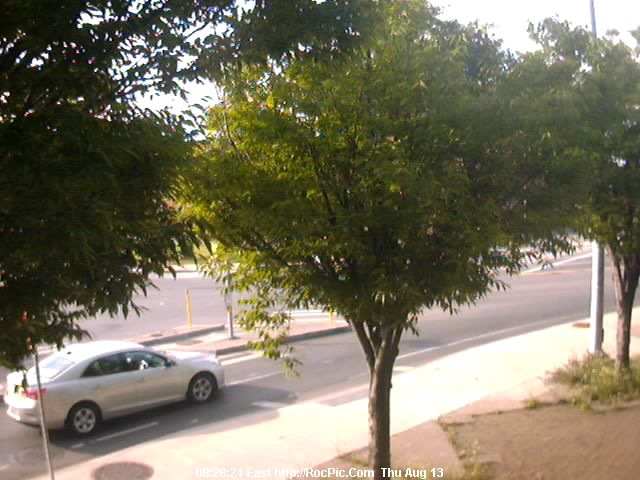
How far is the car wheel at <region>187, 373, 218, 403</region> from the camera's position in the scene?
9805 mm

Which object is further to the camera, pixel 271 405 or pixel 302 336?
pixel 302 336

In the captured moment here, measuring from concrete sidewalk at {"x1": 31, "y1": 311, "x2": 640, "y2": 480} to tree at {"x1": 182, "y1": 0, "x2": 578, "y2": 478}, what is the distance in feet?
7.70

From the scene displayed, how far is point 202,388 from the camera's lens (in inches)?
391

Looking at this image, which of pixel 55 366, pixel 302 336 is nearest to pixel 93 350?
pixel 55 366

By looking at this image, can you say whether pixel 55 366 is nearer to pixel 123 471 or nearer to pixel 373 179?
pixel 123 471

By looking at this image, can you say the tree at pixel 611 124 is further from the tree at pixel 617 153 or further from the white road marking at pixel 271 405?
the white road marking at pixel 271 405

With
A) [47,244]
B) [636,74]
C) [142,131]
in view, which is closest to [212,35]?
[142,131]

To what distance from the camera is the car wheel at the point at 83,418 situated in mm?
8398

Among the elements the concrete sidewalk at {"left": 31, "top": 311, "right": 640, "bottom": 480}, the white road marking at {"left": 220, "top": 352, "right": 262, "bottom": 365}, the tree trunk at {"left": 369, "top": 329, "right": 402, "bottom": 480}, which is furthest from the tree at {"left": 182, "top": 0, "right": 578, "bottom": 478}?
the white road marking at {"left": 220, "top": 352, "right": 262, "bottom": 365}

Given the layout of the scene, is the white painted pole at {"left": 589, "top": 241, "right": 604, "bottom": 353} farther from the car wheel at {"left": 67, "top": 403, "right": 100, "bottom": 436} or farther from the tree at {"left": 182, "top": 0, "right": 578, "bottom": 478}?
the car wheel at {"left": 67, "top": 403, "right": 100, "bottom": 436}

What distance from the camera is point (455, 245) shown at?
446cm

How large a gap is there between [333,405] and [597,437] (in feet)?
11.6

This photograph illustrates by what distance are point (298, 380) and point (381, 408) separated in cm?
553

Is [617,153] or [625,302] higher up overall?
[617,153]
